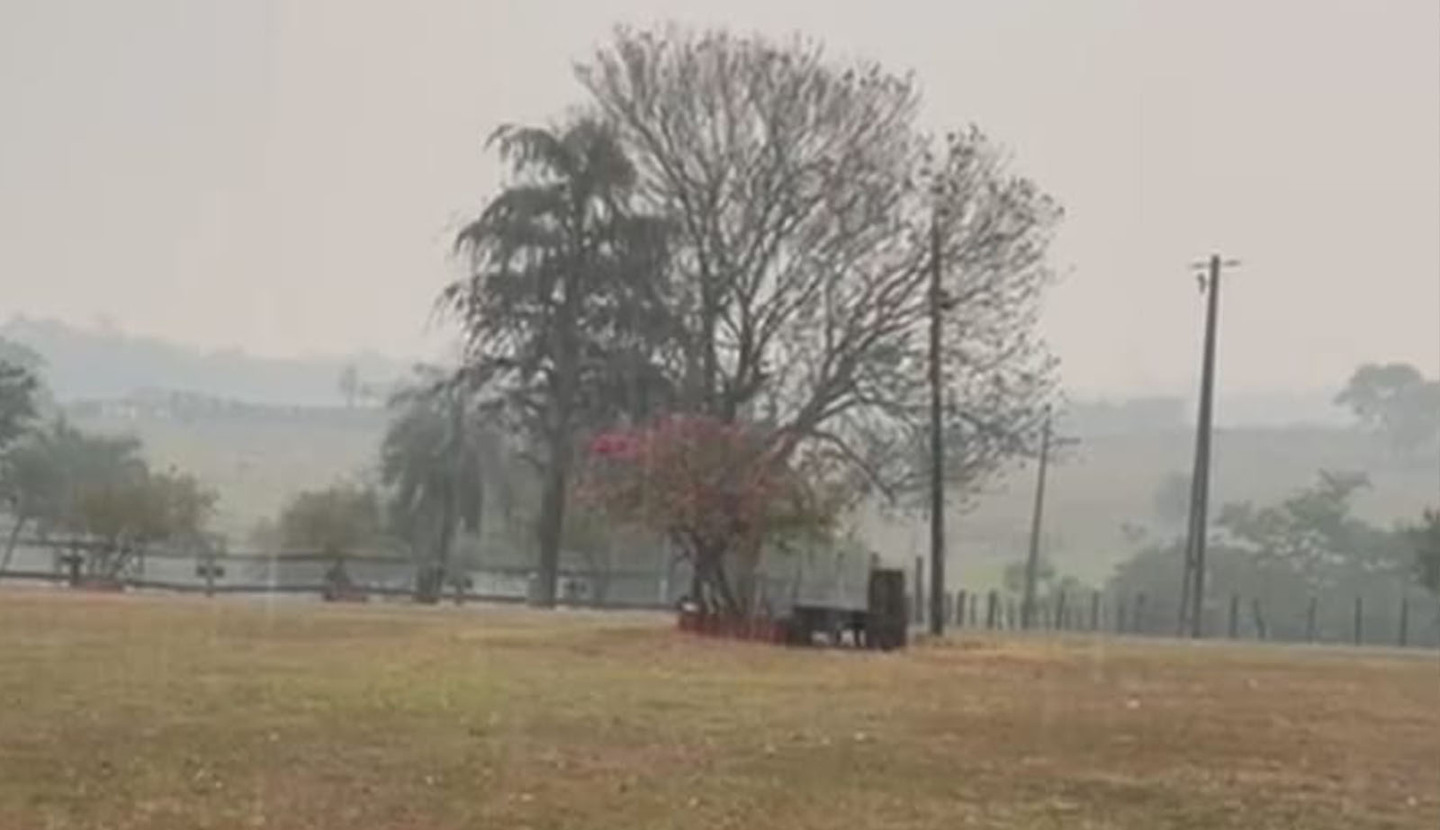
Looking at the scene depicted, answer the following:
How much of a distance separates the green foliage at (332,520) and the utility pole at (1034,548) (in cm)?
655

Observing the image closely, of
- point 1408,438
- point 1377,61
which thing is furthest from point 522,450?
point 1377,61

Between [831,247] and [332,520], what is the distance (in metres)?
6.51

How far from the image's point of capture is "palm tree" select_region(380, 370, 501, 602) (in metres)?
22.9

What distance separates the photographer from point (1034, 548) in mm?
21219

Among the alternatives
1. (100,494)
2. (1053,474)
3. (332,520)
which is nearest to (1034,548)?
(1053,474)

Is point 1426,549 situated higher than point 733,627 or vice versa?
point 1426,549

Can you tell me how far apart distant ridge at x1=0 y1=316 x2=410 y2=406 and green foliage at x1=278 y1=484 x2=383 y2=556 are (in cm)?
209

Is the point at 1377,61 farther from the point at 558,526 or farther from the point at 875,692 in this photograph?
the point at 558,526

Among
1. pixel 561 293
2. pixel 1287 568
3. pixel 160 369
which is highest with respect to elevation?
pixel 561 293

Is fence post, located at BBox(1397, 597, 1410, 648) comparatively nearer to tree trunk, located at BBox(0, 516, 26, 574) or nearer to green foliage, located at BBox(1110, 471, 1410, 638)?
green foliage, located at BBox(1110, 471, 1410, 638)

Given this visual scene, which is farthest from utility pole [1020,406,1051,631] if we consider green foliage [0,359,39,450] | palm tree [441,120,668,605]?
green foliage [0,359,39,450]

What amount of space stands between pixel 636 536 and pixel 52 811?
46.0ft

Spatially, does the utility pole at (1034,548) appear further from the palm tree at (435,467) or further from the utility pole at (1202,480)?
the palm tree at (435,467)

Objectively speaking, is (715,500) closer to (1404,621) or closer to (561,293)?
(561,293)
